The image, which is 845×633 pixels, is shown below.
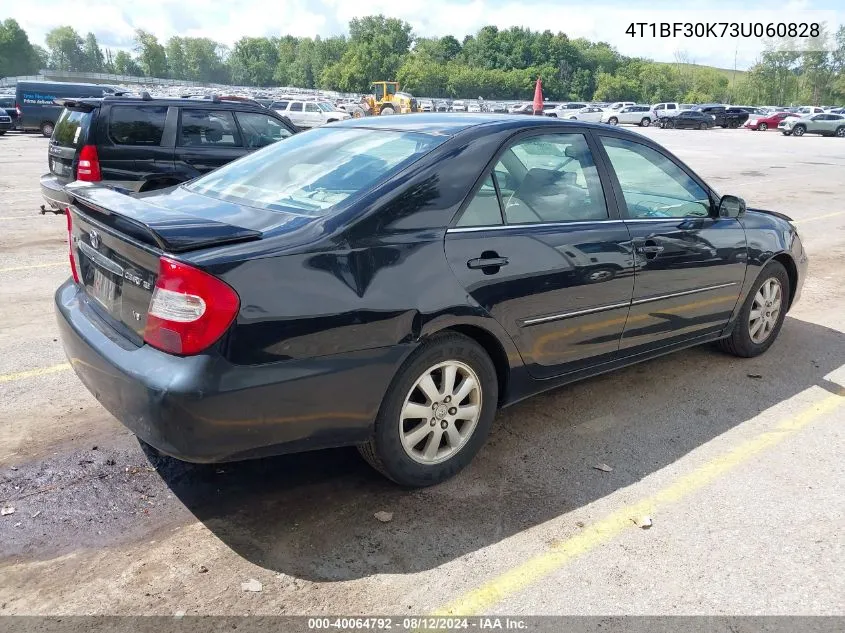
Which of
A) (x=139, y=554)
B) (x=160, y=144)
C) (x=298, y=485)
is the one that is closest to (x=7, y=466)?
(x=139, y=554)

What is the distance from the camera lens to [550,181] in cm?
380

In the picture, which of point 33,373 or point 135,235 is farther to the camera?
point 33,373

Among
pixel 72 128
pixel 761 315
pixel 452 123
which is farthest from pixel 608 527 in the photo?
pixel 72 128

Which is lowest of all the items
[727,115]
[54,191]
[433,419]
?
[433,419]

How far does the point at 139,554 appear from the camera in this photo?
2787 mm

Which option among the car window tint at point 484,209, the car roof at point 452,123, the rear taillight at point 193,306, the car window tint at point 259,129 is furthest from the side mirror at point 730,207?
the car window tint at point 259,129

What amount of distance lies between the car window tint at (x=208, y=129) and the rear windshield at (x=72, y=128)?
40.6 inches

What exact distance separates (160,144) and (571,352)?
252 inches

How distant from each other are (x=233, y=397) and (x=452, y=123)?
1.91 m

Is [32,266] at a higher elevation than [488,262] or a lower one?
lower

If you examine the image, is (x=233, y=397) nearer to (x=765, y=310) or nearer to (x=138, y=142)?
(x=765, y=310)

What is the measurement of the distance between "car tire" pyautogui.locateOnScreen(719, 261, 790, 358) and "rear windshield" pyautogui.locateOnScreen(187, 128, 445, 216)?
9.15 feet

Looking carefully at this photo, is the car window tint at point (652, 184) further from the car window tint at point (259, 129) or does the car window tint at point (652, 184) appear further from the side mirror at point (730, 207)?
the car window tint at point (259, 129)

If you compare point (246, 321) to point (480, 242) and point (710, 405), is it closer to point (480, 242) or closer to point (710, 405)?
point (480, 242)
